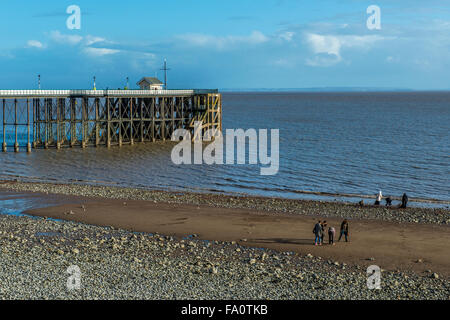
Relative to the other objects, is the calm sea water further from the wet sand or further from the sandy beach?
the wet sand

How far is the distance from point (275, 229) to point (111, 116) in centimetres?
4235

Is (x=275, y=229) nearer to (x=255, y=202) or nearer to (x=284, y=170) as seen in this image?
(x=255, y=202)

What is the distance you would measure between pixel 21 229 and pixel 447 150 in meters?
47.9

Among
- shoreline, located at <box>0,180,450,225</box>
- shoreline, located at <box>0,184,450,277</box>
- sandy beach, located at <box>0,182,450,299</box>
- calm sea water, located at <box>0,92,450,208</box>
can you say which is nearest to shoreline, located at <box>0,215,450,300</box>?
sandy beach, located at <box>0,182,450,299</box>

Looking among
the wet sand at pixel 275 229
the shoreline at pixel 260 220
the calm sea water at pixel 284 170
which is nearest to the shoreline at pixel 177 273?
the wet sand at pixel 275 229

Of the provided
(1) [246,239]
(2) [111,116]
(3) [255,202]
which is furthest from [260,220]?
(2) [111,116]

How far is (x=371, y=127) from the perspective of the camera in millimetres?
93000

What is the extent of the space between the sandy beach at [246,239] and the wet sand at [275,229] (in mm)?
43

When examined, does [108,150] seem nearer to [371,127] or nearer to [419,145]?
[419,145]

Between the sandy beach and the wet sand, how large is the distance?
4 centimetres

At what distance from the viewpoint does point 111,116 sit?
64.9 m

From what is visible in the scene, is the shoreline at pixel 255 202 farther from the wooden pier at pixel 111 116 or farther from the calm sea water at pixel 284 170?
the wooden pier at pixel 111 116

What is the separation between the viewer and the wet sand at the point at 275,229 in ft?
72.2
